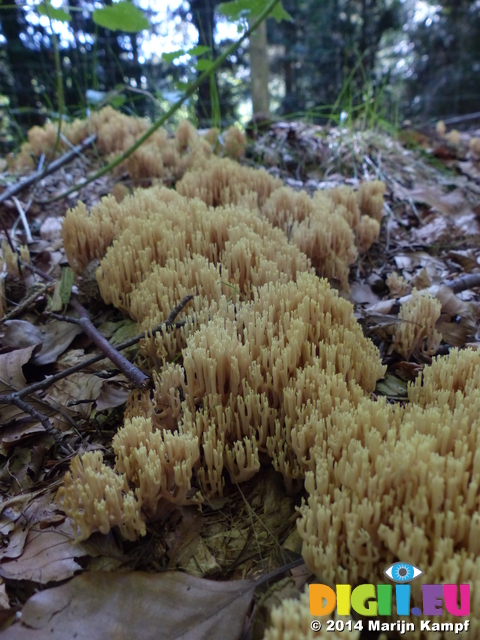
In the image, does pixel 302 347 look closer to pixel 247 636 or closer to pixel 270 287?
pixel 270 287

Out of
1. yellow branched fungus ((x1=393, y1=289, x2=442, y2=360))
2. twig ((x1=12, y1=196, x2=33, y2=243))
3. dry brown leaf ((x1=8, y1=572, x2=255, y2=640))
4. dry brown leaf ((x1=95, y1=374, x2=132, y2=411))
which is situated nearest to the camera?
dry brown leaf ((x1=8, y1=572, x2=255, y2=640))

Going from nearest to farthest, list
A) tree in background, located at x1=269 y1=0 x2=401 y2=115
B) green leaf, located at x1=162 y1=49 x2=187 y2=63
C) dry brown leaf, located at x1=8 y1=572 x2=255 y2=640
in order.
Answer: dry brown leaf, located at x1=8 y1=572 x2=255 y2=640
green leaf, located at x1=162 y1=49 x2=187 y2=63
tree in background, located at x1=269 y1=0 x2=401 y2=115

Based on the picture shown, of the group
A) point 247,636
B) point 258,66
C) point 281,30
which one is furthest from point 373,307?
point 281,30

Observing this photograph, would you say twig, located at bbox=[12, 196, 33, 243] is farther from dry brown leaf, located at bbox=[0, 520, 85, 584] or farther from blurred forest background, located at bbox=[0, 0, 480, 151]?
blurred forest background, located at bbox=[0, 0, 480, 151]

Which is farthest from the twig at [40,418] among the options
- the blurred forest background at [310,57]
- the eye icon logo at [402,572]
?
the blurred forest background at [310,57]

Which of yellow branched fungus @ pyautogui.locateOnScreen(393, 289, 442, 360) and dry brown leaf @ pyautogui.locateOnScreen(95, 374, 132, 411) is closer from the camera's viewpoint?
dry brown leaf @ pyautogui.locateOnScreen(95, 374, 132, 411)

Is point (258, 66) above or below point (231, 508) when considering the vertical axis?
above

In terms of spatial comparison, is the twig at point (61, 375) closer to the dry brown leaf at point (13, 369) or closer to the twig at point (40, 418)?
the twig at point (40, 418)

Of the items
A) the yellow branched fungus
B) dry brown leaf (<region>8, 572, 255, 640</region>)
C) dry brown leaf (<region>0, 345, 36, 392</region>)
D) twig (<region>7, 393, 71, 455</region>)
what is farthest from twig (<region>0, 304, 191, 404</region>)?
the yellow branched fungus
